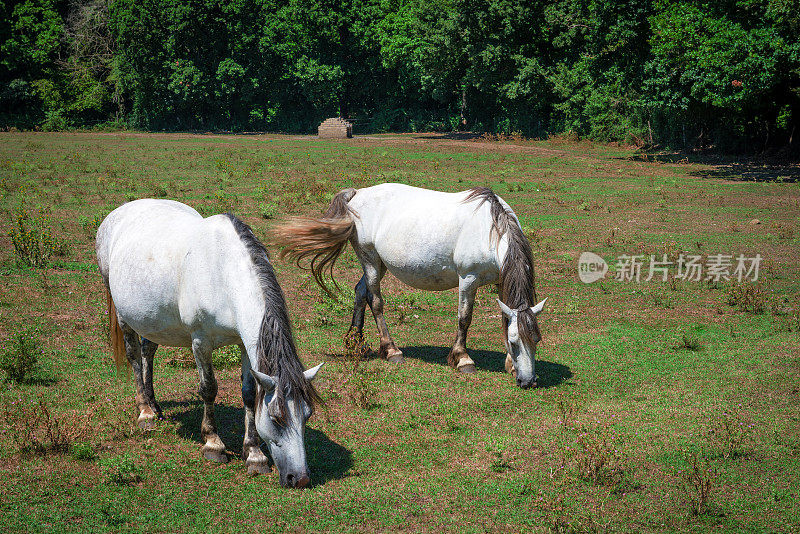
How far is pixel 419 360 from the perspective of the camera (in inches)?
448

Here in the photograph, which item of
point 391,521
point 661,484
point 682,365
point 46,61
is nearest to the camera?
point 391,521

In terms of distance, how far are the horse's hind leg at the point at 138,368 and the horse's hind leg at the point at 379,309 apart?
12.7ft

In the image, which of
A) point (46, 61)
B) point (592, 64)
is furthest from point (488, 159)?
point (46, 61)

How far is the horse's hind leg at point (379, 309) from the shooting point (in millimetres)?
11289

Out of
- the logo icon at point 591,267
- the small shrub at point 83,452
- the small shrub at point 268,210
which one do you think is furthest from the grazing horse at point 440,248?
the small shrub at point 268,210

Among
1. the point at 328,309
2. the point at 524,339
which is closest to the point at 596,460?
the point at 524,339

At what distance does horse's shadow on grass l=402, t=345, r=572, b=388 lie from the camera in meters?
10.5

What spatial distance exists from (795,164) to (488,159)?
1530 cm

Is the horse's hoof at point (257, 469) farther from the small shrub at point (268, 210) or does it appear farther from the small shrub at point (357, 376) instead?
the small shrub at point (268, 210)

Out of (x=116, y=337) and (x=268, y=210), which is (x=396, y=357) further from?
(x=268, y=210)

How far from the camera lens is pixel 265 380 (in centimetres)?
655

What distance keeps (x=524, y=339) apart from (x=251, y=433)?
13.3ft

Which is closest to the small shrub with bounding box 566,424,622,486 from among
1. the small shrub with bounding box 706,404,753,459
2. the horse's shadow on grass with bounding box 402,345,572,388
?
the small shrub with bounding box 706,404,753,459

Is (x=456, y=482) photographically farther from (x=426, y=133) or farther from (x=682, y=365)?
(x=426, y=133)
